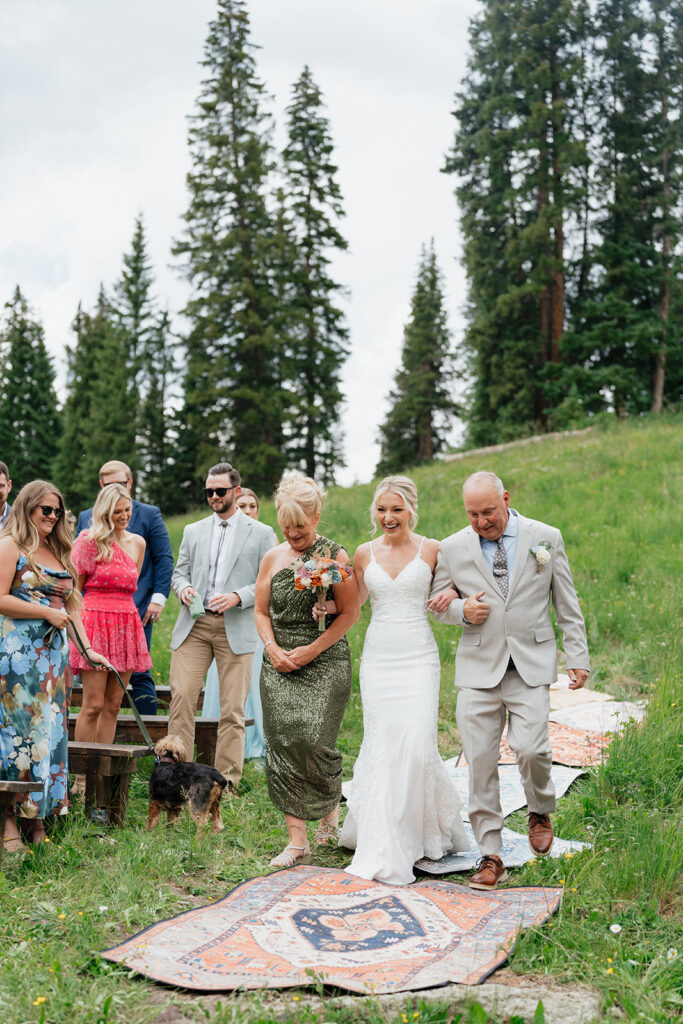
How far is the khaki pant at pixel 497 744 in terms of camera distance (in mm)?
5434

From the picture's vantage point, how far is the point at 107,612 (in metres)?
7.18

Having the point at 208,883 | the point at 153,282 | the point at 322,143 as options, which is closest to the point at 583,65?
the point at 322,143

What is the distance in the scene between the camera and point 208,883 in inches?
212

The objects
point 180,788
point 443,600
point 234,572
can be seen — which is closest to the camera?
point 443,600

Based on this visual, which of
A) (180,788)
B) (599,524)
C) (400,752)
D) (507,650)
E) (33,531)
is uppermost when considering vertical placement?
(599,524)

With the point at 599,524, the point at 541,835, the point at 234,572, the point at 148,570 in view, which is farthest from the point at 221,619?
the point at 599,524

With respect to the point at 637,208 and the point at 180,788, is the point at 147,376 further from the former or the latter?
the point at 180,788

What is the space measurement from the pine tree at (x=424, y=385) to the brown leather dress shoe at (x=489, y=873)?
35.6 m

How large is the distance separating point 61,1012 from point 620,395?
28.9m

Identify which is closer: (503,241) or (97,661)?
(97,661)

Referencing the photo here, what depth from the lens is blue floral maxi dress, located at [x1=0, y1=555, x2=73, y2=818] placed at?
5871mm

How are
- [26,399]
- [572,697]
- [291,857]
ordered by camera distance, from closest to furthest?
[291,857] → [572,697] → [26,399]

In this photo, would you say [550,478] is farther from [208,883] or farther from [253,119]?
[253,119]

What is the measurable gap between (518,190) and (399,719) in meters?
28.8
